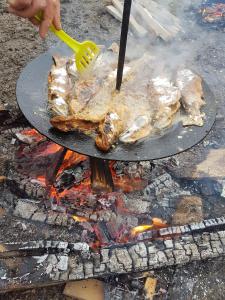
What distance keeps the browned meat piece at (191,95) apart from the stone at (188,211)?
1268 mm

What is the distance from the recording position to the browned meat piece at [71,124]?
135 inches

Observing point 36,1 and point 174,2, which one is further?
point 174,2

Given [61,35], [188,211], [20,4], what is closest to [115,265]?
[188,211]

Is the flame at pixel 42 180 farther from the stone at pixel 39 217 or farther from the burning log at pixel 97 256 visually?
the burning log at pixel 97 256

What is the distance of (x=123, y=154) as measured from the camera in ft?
11.2

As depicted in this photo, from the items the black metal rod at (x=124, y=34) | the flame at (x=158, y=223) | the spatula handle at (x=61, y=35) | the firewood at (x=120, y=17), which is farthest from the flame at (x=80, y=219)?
the firewood at (x=120, y=17)

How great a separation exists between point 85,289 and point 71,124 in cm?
183

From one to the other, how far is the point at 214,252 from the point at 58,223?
1.85 metres

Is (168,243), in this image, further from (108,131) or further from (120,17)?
(120,17)

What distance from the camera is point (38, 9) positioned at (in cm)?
301

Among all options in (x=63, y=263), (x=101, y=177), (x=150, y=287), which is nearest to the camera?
(x=63, y=263)

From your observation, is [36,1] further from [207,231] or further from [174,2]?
[174,2]

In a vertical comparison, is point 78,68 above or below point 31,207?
above

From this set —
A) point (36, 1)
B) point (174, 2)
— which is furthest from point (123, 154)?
point (174, 2)
